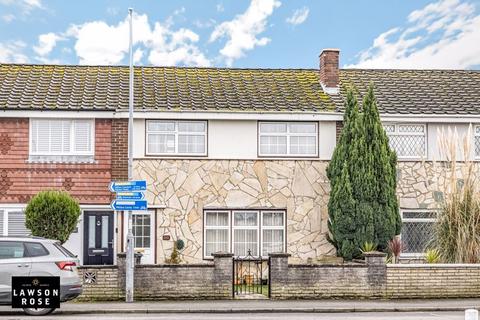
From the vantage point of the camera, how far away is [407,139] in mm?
26359

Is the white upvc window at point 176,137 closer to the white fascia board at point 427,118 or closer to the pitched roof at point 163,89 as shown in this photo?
the pitched roof at point 163,89

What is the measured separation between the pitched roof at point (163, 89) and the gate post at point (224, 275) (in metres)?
6.89

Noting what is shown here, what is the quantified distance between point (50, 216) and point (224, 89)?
8430mm

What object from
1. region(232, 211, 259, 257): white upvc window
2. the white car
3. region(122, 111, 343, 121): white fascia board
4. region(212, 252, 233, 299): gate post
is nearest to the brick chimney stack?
region(122, 111, 343, 121): white fascia board

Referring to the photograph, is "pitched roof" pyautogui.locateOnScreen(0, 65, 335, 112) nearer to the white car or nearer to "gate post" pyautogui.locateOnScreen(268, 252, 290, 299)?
"gate post" pyautogui.locateOnScreen(268, 252, 290, 299)

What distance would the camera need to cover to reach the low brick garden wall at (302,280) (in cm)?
1964

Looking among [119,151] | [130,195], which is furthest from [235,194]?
[130,195]

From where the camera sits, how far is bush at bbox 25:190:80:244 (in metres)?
22.0

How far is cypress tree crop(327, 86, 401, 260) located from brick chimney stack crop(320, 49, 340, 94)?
333 cm

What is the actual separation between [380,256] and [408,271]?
845 mm

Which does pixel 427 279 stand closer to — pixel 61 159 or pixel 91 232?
pixel 91 232

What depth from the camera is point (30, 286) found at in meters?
Result: 15.5

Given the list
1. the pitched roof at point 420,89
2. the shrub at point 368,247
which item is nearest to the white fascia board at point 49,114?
the pitched roof at point 420,89

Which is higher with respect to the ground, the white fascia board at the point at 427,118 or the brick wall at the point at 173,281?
the white fascia board at the point at 427,118
